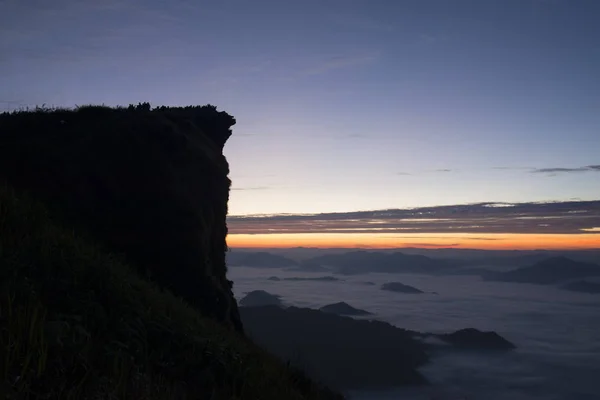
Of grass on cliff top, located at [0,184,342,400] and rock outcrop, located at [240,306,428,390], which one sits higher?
grass on cliff top, located at [0,184,342,400]

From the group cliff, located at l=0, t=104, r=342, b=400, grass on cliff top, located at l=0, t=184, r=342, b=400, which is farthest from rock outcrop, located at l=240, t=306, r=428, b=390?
grass on cliff top, located at l=0, t=184, r=342, b=400

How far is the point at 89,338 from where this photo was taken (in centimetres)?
529

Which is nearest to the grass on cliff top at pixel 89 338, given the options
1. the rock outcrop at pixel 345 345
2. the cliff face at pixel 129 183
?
the cliff face at pixel 129 183

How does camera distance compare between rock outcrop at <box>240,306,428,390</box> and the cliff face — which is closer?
the cliff face

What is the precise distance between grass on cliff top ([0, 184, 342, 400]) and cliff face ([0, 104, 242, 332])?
12.5ft

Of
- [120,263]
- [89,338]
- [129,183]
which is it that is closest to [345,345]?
[129,183]

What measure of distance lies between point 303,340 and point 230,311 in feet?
506

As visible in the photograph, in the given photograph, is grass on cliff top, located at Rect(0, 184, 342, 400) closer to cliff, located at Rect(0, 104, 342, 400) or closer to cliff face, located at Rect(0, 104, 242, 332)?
cliff, located at Rect(0, 104, 342, 400)

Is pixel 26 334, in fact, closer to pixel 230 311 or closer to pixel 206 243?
pixel 206 243

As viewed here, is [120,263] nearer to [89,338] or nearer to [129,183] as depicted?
[129,183]

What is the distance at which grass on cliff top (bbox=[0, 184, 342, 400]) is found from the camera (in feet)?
14.9

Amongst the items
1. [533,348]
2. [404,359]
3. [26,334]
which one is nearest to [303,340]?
[404,359]

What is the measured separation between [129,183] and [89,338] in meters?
8.73

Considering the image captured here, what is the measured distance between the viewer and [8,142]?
12922 millimetres
